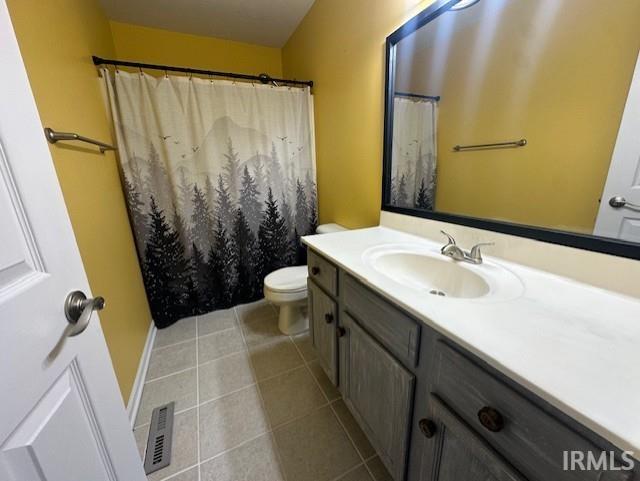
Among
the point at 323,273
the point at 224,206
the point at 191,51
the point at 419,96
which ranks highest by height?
the point at 191,51

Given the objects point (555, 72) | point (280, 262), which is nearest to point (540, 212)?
point (555, 72)

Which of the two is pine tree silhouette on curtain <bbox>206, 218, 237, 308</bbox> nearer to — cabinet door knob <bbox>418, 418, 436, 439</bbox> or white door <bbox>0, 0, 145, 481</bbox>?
white door <bbox>0, 0, 145, 481</bbox>

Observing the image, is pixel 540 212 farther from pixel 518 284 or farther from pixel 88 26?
pixel 88 26

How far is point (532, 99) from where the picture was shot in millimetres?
839

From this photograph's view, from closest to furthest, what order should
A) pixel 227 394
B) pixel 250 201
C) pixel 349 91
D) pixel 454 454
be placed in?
1. pixel 454 454
2. pixel 227 394
3. pixel 349 91
4. pixel 250 201

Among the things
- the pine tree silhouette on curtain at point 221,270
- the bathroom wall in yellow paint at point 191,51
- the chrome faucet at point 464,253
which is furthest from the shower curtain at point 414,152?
the bathroom wall in yellow paint at point 191,51

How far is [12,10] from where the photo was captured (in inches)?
31.6

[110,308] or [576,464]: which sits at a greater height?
[576,464]

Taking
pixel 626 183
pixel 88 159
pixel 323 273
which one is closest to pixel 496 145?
pixel 626 183

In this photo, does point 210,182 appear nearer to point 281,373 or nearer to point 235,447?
point 281,373

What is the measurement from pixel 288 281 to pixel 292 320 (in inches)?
11.9

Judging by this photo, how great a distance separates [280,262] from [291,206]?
521 mm

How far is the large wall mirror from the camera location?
686 mm

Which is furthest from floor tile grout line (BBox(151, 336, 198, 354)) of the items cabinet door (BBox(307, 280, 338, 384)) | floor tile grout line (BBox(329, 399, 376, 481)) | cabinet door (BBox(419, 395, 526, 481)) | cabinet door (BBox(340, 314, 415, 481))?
cabinet door (BBox(419, 395, 526, 481))
